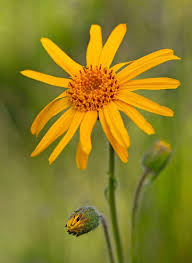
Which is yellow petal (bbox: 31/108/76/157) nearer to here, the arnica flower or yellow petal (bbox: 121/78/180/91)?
the arnica flower

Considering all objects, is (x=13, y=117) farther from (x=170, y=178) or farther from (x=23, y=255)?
(x=170, y=178)

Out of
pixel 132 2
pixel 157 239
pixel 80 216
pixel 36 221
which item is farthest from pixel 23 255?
pixel 132 2

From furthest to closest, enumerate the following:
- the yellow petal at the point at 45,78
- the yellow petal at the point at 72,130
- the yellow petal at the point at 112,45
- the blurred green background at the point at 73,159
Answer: the blurred green background at the point at 73,159
the yellow petal at the point at 112,45
the yellow petal at the point at 45,78
the yellow petal at the point at 72,130

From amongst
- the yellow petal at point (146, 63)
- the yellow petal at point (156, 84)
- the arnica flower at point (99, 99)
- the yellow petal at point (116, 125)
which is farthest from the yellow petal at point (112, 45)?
the yellow petal at point (116, 125)

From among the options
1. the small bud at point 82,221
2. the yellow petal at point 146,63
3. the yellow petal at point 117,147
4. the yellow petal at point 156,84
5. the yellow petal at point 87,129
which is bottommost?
the small bud at point 82,221

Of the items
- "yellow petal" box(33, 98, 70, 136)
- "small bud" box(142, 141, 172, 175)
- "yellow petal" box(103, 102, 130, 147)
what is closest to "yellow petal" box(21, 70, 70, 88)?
"yellow petal" box(33, 98, 70, 136)

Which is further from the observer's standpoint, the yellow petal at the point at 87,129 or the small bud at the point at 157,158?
the small bud at the point at 157,158

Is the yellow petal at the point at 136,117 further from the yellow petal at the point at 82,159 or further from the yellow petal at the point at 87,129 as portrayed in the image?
the yellow petal at the point at 82,159
